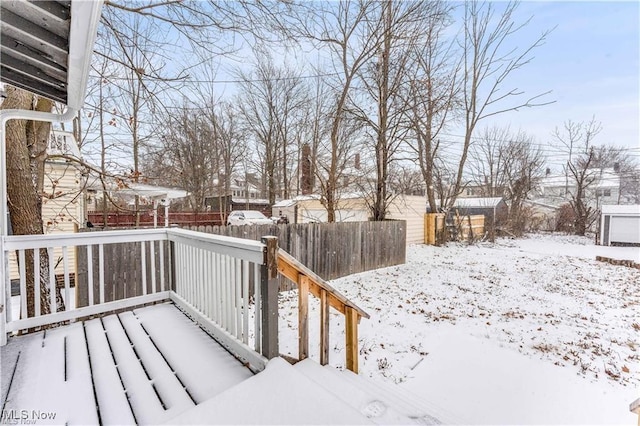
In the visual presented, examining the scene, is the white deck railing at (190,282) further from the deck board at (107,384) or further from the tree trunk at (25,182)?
the deck board at (107,384)

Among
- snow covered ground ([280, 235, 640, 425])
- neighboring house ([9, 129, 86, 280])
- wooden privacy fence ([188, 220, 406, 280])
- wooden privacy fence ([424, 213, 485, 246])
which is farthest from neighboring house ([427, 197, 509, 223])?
neighboring house ([9, 129, 86, 280])

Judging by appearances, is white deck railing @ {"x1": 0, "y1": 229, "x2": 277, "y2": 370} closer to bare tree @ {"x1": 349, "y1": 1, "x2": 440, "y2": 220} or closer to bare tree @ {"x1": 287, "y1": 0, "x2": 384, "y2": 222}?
bare tree @ {"x1": 287, "y1": 0, "x2": 384, "y2": 222}

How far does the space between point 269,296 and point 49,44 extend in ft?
6.37

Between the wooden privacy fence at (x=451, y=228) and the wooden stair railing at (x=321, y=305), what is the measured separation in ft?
36.3

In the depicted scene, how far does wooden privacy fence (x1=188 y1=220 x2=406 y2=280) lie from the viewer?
5.85m

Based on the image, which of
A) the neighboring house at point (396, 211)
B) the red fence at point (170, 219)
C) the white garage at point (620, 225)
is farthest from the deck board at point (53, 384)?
the white garage at point (620, 225)

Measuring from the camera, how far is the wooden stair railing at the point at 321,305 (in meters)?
2.11

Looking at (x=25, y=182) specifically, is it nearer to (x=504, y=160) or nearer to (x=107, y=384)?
(x=107, y=384)

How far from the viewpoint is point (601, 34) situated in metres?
7.50

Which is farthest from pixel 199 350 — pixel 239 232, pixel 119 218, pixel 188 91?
pixel 119 218

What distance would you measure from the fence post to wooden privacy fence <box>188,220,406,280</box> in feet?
11.0

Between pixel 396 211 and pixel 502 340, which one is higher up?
pixel 396 211

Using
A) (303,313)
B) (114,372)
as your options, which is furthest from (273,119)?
(114,372)

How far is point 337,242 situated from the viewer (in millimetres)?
6961
